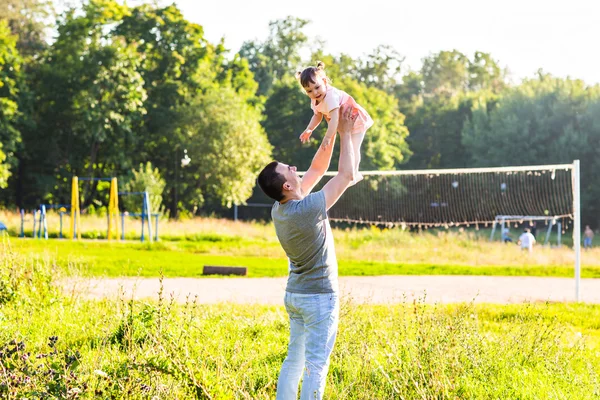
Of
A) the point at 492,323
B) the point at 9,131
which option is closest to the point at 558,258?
the point at 492,323

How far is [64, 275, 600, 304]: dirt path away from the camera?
12.1 m

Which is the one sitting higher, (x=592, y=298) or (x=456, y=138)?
(x=456, y=138)

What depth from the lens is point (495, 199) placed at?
153ft

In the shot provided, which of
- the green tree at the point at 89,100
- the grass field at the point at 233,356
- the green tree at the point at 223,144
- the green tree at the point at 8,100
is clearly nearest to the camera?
the grass field at the point at 233,356

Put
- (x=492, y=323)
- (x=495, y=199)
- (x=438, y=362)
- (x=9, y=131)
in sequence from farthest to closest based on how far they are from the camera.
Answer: (x=495, y=199)
(x=9, y=131)
(x=492, y=323)
(x=438, y=362)

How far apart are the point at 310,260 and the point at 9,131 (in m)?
35.2

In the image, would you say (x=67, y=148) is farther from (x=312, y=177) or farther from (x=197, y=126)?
(x=312, y=177)

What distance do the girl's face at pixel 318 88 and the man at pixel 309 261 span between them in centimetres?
57

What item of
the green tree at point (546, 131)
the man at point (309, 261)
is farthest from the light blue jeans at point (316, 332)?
the green tree at point (546, 131)

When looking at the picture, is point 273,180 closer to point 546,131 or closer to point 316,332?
point 316,332

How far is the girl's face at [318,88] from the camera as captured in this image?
5176mm

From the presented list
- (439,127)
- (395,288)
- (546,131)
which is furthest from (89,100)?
(439,127)

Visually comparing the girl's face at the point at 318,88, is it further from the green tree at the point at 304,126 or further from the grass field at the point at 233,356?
the green tree at the point at 304,126

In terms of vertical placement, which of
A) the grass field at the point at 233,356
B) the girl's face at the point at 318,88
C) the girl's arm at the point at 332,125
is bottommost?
the grass field at the point at 233,356
